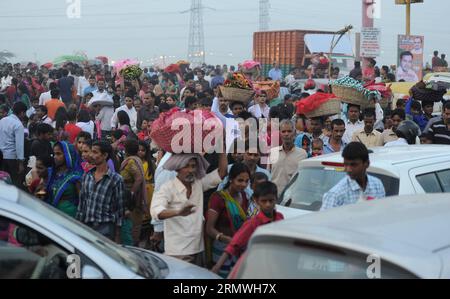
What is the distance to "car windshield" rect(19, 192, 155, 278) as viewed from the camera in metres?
4.02

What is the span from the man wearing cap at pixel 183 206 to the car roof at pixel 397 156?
1247mm

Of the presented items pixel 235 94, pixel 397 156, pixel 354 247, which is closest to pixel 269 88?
pixel 235 94

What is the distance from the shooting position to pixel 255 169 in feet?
22.6

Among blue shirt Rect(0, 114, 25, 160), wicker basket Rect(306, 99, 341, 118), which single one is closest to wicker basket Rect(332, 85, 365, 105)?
wicker basket Rect(306, 99, 341, 118)

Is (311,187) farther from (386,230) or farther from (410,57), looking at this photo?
(410,57)

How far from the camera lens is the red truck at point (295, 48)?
2691 cm

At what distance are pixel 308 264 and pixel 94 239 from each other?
1.61 metres

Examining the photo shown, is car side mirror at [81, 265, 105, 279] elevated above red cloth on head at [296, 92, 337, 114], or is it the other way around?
red cloth on head at [296, 92, 337, 114]

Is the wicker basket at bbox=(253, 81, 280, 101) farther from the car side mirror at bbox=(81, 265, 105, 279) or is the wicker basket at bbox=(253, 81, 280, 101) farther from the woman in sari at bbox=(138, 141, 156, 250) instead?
the car side mirror at bbox=(81, 265, 105, 279)

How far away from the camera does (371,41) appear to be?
19.5 meters

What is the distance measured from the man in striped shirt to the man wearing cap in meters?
4.75
